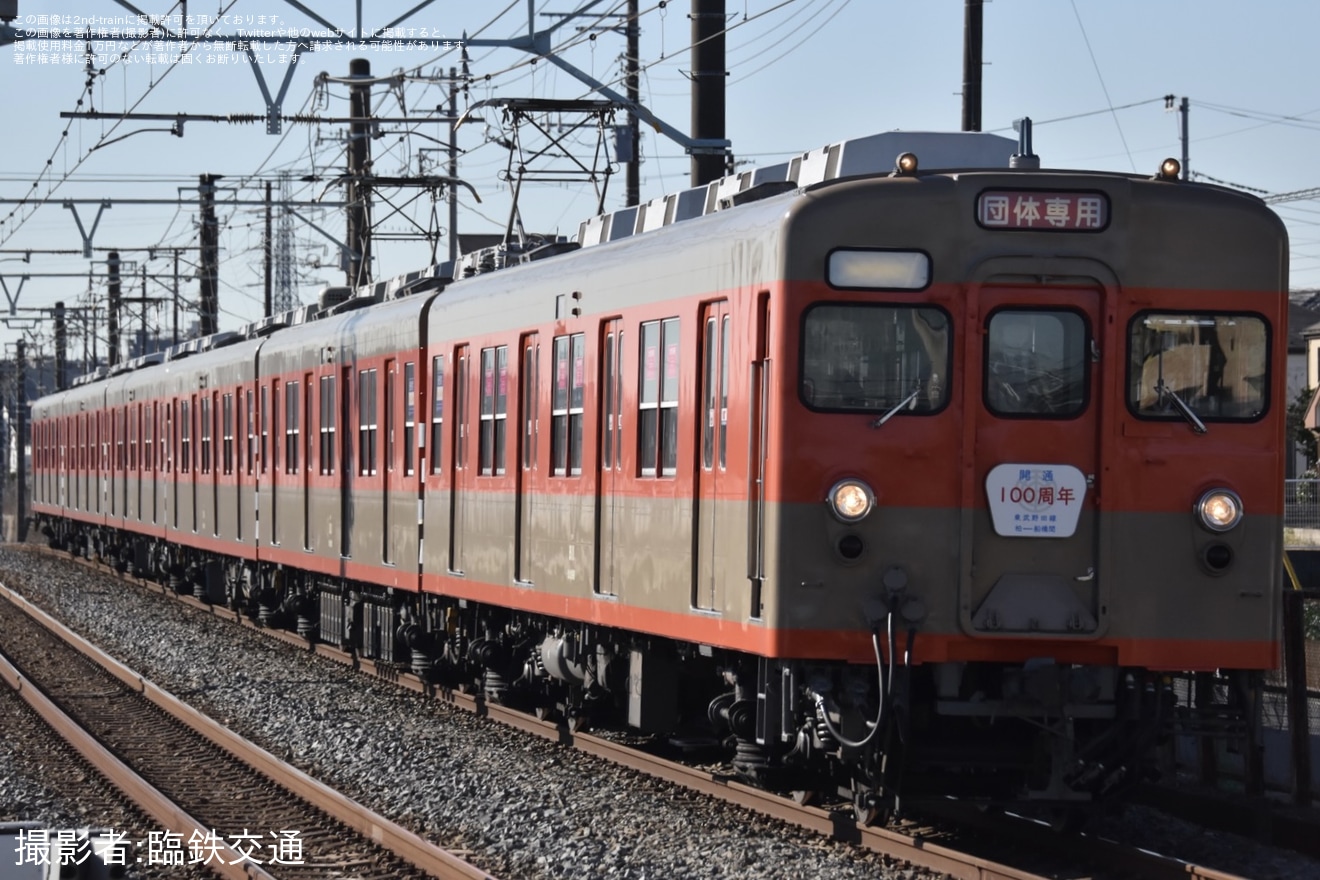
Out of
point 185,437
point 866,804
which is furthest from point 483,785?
point 185,437

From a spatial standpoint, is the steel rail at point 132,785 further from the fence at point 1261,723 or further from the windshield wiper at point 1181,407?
the windshield wiper at point 1181,407

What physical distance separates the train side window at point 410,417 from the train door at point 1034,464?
7.67 metres

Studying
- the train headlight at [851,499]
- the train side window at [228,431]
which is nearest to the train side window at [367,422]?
the train side window at [228,431]

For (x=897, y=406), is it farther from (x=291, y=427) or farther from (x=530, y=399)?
(x=291, y=427)

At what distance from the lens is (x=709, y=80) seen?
58.6 feet

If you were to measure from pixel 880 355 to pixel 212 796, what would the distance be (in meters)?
5.15

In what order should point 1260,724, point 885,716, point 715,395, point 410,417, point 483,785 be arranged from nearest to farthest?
1. point 885,716
2. point 1260,724
3. point 715,395
4. point 483,785
5. point 410,417

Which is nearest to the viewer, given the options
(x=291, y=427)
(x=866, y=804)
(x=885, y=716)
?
(x=885, y=716)

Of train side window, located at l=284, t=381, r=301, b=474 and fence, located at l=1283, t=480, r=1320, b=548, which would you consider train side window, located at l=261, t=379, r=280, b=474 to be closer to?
train side window, located at l=284, t=381, r=301, b=474

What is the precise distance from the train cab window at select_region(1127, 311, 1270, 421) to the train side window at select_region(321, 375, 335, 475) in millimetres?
11137

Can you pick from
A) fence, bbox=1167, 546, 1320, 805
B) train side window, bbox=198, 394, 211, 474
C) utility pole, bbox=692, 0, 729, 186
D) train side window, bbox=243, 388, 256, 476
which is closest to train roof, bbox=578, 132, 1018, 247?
fence, bbox=1167, 546, 1320, 805

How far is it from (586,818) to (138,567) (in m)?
24.6

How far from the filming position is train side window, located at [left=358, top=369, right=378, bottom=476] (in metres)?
17.6

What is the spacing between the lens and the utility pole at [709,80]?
17.8 metres
